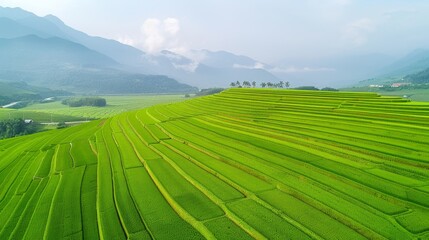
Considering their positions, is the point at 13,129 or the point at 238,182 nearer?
the point at 238,182

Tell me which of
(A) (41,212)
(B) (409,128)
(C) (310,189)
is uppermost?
(B) (409,128)

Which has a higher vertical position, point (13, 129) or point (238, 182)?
point (238, 182)

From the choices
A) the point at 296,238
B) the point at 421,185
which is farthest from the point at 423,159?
the point at 296,238

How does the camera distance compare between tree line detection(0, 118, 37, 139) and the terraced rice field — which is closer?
the terraced rice field

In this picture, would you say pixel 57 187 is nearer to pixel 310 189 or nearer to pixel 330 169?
pixel 310 189

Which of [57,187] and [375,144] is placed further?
[375,144]

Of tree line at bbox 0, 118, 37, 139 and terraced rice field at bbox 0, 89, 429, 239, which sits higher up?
terraced rice field at bbox 0, 89, 429, 239

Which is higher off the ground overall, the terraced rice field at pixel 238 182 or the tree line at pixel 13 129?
the terraced rice field at pixel 238 182

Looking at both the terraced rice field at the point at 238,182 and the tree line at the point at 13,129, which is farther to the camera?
the tree line at the point at 13,129
